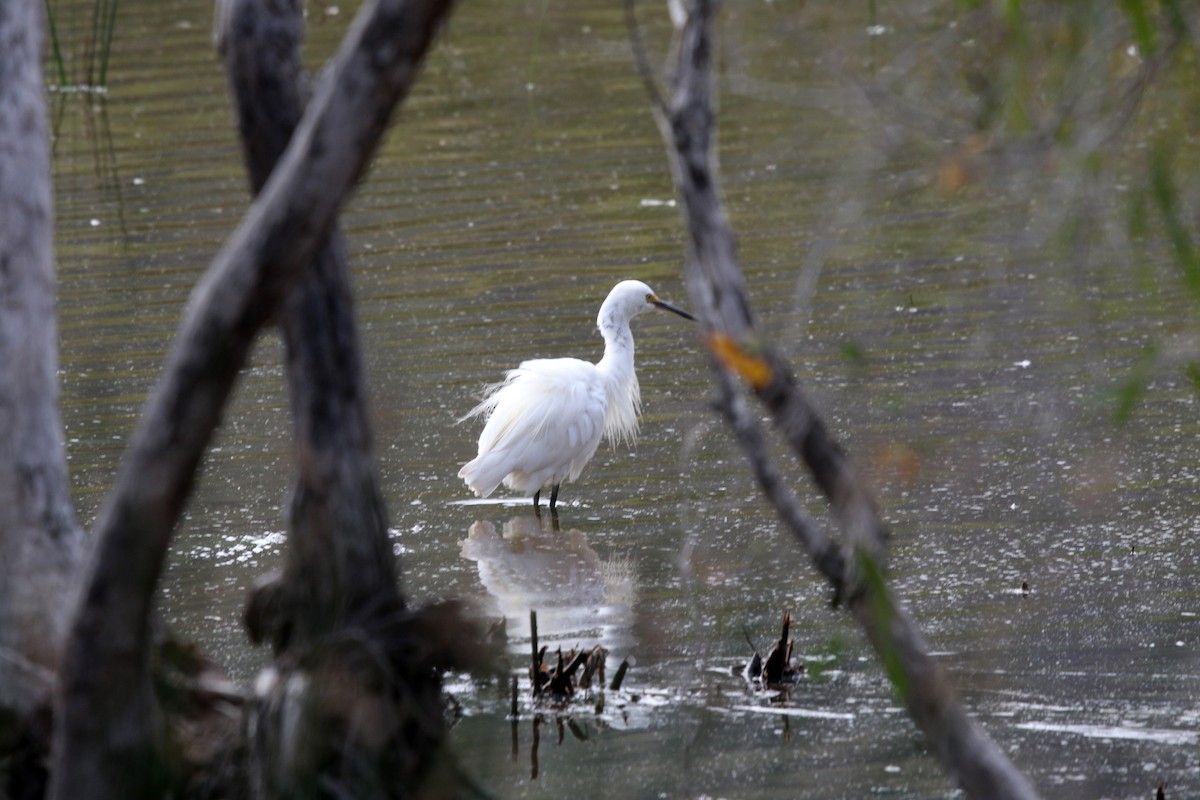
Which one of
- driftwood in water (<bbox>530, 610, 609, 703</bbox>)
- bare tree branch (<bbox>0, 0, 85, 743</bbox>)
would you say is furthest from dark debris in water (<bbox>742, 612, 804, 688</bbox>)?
bare tree branch (<bbox>0, 0, 85, 743</bbox>)

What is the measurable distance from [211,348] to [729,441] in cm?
439

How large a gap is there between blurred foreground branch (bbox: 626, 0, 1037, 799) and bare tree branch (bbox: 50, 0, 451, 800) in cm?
38

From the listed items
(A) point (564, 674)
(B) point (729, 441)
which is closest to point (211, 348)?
(A) point (564, 674)

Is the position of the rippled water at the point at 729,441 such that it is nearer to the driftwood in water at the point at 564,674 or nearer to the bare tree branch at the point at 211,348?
the driftwood in water at the point at 564,674

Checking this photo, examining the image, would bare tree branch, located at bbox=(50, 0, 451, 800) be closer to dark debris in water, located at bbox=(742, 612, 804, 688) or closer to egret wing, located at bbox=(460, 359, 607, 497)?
dark debris in water, located at bbox=(742, 612, 804, 688)

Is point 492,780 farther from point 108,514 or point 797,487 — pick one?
point 797,487

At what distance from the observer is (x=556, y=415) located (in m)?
6.64

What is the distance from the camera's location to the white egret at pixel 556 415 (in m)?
6.46

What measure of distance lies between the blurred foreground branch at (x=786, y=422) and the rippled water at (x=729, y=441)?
122 mm

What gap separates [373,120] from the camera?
2.48 metres

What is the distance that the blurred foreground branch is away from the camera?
2418mm

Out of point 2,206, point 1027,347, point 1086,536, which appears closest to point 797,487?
point 1086,536

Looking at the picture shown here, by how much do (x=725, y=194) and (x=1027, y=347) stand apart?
3147 millimetres

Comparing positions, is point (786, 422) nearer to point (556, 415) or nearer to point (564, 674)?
point (564, 674)
